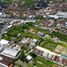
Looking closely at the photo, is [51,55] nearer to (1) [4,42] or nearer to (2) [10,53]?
(2) [10,53]

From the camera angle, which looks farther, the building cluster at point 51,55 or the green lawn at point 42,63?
the building cluster at point 51,55

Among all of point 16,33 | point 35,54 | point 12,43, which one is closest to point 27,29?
point 16,33

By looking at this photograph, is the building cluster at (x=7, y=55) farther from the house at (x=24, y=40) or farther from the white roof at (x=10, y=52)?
the house at (x=24, y=40)

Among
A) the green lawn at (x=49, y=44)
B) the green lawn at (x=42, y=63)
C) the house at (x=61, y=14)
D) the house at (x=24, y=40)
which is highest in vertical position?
the house at (x=61, y=14)

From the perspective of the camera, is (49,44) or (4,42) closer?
(49,44)

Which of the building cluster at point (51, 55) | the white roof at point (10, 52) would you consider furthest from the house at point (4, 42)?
the building cluster at point (51, 55)

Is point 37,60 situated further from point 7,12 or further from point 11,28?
point 7,12

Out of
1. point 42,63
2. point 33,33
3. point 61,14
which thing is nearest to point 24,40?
point 33,33

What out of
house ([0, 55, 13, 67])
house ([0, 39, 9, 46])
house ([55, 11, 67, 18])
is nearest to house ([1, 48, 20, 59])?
house ([0, 55, 13, 67])
